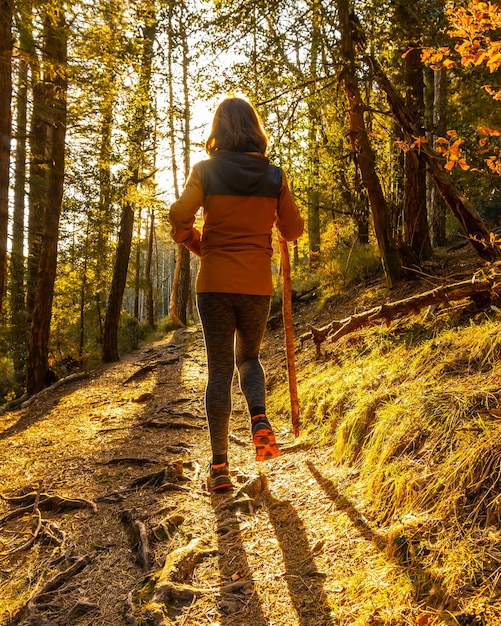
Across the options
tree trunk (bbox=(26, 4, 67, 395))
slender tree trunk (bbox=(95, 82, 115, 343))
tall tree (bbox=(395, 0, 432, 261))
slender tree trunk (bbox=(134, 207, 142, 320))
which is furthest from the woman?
slender tree trunk (bbox=(134, 207, 142, 320))

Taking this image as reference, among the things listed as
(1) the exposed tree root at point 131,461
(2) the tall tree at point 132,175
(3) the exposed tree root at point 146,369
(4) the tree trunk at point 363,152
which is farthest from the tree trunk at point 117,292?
(1) the exposed tree root at point 131,461

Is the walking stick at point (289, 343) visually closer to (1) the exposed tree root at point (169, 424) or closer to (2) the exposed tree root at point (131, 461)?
(2) the exposed tree root at point (131, 461)

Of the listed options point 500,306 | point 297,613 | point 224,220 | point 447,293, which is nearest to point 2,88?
point 224,220

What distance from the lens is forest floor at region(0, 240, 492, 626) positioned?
1.98m

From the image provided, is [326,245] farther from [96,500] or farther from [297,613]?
[297,613]

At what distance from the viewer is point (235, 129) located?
126 inches

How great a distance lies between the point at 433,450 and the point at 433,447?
25 millimetres

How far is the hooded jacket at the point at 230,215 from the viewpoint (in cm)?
312

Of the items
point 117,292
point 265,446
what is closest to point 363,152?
point 265,446

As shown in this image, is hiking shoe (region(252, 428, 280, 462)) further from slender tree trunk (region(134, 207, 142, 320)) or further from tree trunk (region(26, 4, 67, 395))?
slender tree trunk (region(134, 207, 142, 320))

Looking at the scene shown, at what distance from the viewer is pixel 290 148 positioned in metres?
7.43

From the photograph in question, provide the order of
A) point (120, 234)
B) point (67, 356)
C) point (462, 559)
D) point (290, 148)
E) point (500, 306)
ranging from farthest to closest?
point (67, 356)
point (120, 234)
point (290, 148)
point (500, 306)
point (462, 559)

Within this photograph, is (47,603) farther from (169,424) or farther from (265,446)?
(169,424)

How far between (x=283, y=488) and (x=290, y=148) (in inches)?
224
